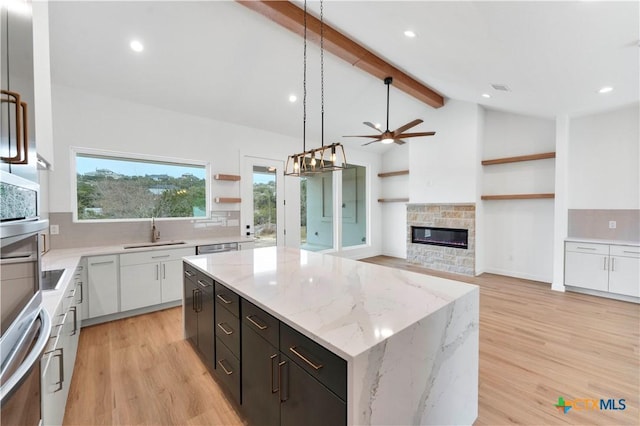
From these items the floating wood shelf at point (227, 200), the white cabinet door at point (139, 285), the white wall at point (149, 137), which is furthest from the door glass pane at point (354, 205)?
the white cabinet door at point (139, 285)

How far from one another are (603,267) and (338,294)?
15.4ft

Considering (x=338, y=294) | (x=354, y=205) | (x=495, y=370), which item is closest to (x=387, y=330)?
(x=338, y=294)

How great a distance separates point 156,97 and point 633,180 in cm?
703

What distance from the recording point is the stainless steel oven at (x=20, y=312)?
0.71 metres

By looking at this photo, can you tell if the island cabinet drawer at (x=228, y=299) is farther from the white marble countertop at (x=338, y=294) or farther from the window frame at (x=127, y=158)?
the window frame at (x=127, y=158)

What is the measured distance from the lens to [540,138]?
4.89 m

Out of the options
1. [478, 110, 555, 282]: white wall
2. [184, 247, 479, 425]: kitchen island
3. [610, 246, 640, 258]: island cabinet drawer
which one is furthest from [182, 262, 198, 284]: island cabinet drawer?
[610, 246, 640, 258]: island cabinet drawer

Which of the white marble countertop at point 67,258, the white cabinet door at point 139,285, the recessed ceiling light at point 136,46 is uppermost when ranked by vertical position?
the recessed ceiling light at point 136,46

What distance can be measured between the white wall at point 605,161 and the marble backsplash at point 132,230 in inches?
229

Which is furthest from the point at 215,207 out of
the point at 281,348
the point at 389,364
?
the point at 389,364

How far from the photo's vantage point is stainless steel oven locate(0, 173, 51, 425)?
0.71 meters

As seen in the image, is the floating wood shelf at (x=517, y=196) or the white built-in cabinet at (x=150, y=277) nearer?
the white built-in cabinet at (x=150, y=277)

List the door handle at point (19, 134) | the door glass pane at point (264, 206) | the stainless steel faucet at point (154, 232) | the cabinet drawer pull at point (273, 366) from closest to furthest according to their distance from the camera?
the door handle at point (19, 134) → the cabinet drawer pull at point (273, 366) → the stainless steel faucet at point (154, 232) → the door glass pane at point (264, 206)

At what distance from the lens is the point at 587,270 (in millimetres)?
4113
